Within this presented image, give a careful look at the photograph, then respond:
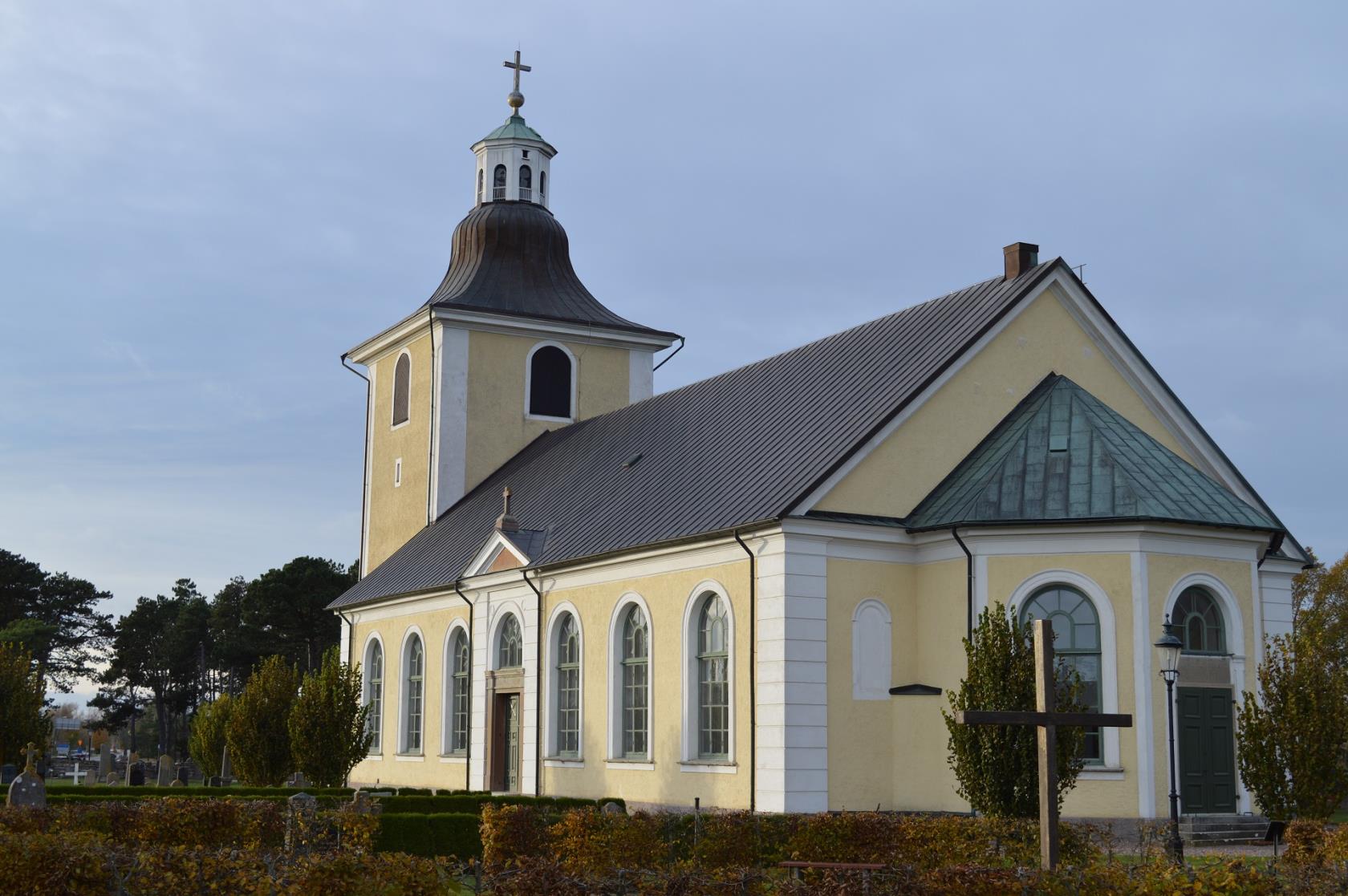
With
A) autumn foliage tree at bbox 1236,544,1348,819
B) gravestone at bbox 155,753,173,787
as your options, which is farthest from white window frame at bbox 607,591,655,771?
gravestone at bbox 155,753,173,787

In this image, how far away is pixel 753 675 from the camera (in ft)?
74.9

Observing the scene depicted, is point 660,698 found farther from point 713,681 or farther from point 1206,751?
point 1206,751

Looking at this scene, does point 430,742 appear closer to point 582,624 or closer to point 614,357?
point 582,624

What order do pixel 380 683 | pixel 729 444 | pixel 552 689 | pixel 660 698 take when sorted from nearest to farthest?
pixel 660 698, pixel 729 444, pixel 552 689, pixel 380 683

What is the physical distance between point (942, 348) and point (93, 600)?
74.7 m

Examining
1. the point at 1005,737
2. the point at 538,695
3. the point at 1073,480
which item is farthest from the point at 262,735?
the point at 1005,737

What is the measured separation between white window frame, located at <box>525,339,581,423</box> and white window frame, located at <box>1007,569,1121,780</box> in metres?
19.3

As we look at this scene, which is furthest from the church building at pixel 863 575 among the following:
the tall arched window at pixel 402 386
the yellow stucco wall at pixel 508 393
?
the tall arched window at pixel 402 386

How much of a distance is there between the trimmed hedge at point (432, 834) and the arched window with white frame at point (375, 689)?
15244mm

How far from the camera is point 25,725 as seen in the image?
33.9 meters

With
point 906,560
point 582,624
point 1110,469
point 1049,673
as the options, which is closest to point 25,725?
point 582,624

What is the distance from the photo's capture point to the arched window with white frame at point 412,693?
34.4 m

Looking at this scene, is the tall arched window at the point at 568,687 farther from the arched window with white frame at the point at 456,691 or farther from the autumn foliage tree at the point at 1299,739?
the autumn foliage tree at the point at 1299,739

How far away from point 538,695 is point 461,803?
5.65 metres
